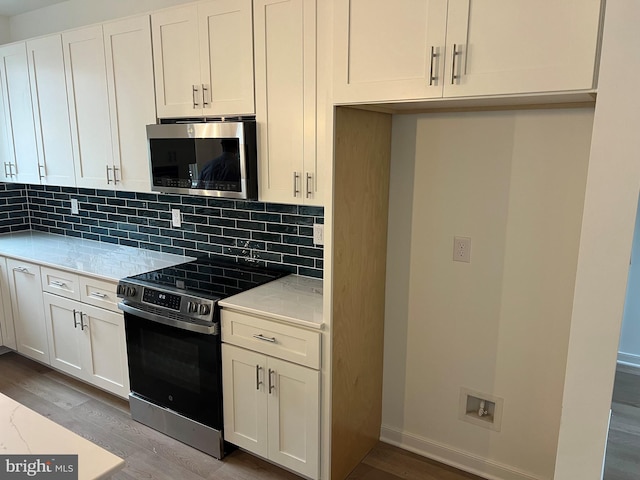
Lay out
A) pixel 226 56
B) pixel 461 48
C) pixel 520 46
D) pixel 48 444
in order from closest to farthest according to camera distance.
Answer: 1. pixel 48 444
2. pixel 520 46
3. pixel 461 48
4. pixel 226 56

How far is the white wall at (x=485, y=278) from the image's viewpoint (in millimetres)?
2084

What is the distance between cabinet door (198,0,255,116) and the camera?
2344 millimetres

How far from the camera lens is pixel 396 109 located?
2252mm

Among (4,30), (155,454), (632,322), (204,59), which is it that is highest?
(4,30)

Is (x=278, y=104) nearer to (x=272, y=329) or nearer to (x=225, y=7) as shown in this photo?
(x=225, y=7)

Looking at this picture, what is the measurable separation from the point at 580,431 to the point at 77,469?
1.47 m

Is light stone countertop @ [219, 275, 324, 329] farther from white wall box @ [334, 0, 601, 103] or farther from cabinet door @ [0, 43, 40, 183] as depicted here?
cabinet door @ [0, 43, 40, 183]

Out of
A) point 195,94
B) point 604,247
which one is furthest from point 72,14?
point 604,247

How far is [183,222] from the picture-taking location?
327cm

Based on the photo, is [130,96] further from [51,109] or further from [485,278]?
[485,278]

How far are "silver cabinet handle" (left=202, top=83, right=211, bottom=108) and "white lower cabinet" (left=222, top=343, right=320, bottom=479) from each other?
1.28m

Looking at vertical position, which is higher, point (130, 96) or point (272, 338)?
point (130, 96)

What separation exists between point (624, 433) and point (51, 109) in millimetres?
3718

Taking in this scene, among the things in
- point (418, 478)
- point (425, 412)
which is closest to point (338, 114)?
point (425, 412)
